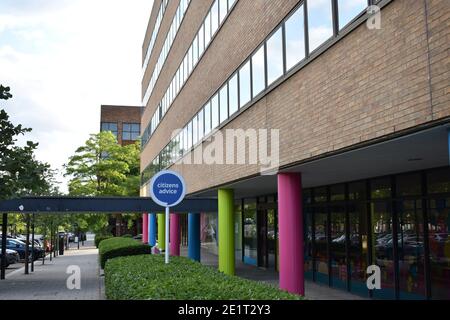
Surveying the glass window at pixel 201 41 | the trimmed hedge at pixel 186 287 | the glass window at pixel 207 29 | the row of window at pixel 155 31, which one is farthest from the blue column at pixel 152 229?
the trimmed hedge at pixel 186 287

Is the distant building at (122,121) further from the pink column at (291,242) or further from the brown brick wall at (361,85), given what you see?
the pink column at (291,242)

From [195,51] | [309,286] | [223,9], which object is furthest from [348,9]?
[195,51]

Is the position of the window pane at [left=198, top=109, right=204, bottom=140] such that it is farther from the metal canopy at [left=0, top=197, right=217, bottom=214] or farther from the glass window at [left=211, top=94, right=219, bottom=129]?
the metal canopy at [left=0, top=197, right=217, bottom=214]

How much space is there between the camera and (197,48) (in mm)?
20922

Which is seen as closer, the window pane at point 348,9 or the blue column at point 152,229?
the window pane at point 348,9

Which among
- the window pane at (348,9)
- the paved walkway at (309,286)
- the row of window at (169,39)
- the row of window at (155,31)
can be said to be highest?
the row of window at (155,31)

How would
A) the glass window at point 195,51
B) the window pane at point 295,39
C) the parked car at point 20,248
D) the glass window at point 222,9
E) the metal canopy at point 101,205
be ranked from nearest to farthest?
1. the window pane at point 295,39
2. the glass window at point 222,9
3. the metal canopy at point 101,205
4. the glass window at point 195,51
5. the parked car at point 20,248

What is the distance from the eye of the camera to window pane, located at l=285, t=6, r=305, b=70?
10125mm

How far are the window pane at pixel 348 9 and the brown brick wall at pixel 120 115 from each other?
63.9 meters

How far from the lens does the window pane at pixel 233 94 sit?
15.0 meters

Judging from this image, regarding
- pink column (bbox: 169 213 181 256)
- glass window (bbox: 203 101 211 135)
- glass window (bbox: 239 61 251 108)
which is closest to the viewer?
glass window (bbox: 239 61 251 108)

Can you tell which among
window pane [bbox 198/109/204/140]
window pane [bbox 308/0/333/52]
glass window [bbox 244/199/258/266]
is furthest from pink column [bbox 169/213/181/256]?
window pane [bbox 308/0/333/52]

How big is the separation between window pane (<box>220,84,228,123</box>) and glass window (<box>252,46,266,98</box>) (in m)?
2.79

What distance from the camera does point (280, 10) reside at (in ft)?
37.1
